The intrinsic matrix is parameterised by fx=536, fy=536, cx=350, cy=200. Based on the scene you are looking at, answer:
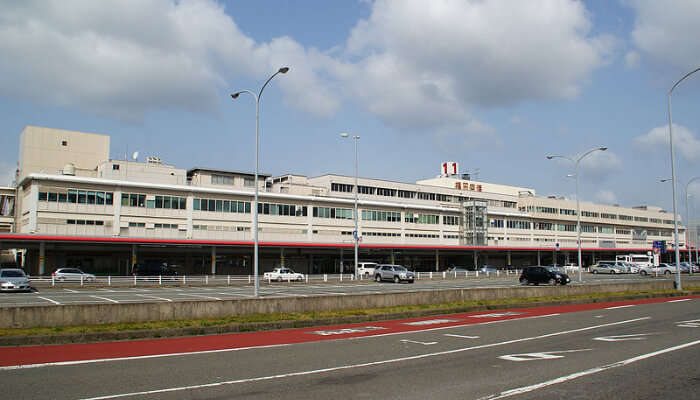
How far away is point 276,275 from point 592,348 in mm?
39809

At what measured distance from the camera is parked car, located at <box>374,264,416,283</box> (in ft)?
161

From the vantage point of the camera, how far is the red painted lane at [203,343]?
1141cm

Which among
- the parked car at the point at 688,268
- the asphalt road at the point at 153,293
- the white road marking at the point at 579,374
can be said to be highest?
the parked car at the point at 688,268

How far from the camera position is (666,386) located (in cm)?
820

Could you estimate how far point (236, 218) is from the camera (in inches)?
2336

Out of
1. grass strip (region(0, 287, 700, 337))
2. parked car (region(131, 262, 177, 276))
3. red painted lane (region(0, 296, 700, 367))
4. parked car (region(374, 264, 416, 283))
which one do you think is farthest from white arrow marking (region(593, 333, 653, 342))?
parked car (region(131, 262, 177, 276))

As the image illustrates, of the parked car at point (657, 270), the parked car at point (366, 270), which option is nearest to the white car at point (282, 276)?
the parked car at point (366, 270)

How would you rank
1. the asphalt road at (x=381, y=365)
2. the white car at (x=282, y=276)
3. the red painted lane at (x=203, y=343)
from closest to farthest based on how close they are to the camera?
the asphalt road at (x=381, y=365) < the red painted lane at (x=203, y=343) < the white car at (x=282, y=276)

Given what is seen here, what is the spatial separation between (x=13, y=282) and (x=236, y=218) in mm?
27743

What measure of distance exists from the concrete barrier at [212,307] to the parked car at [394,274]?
23.5 meters

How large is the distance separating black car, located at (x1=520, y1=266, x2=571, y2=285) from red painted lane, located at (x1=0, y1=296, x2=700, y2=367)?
23.9m

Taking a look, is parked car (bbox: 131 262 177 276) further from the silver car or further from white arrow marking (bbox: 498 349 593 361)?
the silver car

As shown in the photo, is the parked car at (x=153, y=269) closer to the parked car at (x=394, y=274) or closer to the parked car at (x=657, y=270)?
the parked car at (x=394, y=274)

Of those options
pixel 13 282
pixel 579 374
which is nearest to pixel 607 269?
pixel 13 282
